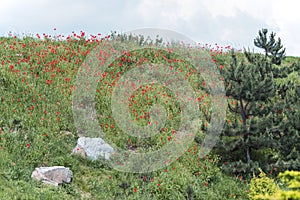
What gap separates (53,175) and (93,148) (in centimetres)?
195

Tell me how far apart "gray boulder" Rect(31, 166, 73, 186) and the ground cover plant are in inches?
7.9

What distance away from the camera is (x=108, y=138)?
12133mm

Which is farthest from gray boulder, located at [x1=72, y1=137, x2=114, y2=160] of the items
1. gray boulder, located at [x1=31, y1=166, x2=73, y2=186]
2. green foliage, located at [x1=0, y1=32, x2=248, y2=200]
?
gray boulder, located at [x1=31, y1=166, x2=73, y2=186]

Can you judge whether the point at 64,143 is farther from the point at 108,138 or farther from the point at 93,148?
the point at 108,138

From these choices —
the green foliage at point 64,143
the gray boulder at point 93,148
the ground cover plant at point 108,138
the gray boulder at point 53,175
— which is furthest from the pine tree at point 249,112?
the gray boulder at point 53,175

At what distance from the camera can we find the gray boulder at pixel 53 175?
9289mm

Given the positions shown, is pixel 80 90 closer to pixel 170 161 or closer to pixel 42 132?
pixel 42 132

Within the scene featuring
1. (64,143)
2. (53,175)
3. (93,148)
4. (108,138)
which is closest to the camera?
(53,175)

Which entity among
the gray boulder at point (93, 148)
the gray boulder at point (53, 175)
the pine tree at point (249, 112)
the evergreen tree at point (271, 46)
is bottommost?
the gray boulder at point (53, 175)

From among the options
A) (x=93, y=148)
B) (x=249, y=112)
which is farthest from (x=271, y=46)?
(x=93, y=148)

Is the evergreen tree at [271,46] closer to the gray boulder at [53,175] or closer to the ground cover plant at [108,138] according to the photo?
the ground cover plant at [108,138]

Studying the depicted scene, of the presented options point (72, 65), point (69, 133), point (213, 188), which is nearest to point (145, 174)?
point (213, 188)

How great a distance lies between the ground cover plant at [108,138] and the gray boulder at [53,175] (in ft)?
0.66

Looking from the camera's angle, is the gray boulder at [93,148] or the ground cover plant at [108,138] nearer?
the ground cover plant at [108,138]
